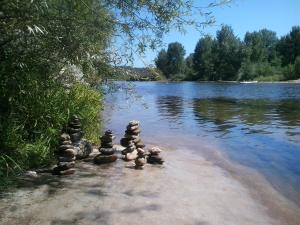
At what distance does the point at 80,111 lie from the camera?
10.9 meters

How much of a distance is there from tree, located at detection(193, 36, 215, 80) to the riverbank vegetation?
5242 inches

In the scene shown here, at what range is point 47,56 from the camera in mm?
8328

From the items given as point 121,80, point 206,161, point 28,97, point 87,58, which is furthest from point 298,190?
point 28,97

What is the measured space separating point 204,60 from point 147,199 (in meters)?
141

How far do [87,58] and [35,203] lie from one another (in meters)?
2.84

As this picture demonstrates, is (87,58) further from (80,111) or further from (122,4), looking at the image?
(80,111)

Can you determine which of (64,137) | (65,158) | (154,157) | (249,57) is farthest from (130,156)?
(249,57)

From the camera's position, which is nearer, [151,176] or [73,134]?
[151,176]

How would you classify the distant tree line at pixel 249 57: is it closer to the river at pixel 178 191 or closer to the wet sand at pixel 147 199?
the river at pixel 178 191

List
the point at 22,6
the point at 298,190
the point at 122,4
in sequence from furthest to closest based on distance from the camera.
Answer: the point at 298,190 < the point at 122,4 < the point at 22,6

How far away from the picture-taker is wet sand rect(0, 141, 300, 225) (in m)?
6.59


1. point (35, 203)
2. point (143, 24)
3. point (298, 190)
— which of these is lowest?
point (298, 190)

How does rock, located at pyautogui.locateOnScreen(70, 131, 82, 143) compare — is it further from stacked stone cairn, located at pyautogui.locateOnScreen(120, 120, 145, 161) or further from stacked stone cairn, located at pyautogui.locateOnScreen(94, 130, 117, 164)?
stacked stone cairn, located at pyautogui.locateOnScreen(120, 120, 145, 161)

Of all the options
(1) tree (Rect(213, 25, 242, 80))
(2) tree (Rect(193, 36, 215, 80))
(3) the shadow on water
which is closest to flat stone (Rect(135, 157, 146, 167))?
(3) the shadow on water
